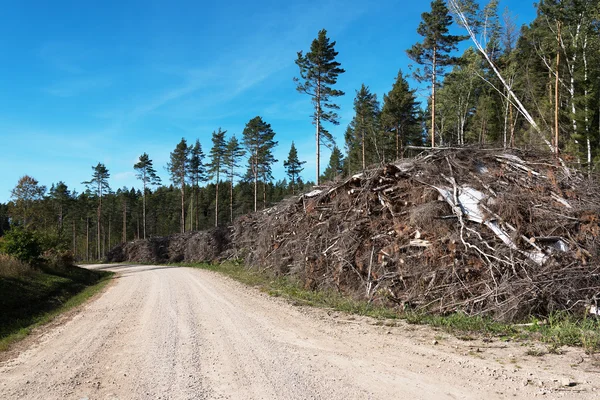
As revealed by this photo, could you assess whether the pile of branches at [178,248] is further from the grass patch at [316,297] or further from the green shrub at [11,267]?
the grass patch at [316,297]

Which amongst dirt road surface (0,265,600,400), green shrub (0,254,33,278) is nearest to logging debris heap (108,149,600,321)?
dirt road surface (0,265,600,400)

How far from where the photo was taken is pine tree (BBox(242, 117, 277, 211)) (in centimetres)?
3944

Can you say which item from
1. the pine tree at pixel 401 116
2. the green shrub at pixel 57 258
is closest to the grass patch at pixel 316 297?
the green shrub at pixel 57 258

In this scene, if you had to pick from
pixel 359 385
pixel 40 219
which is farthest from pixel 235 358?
pixel 40 219

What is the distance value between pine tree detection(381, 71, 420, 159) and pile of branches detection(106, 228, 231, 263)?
1763 centimetres

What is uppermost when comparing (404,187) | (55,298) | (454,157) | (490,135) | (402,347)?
(490,135)

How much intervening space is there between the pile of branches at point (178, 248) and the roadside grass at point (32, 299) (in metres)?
11.5

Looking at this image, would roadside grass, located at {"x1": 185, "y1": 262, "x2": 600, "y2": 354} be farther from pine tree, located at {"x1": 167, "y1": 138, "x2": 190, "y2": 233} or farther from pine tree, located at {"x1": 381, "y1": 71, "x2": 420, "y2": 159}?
Result: pine tree, located at {"x1": 167, "y1": 138, "x2": 190, "y2": 233}

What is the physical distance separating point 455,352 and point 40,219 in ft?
173

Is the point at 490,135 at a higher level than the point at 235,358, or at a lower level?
higher

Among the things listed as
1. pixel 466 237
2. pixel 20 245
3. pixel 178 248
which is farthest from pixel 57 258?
pixel 466 237

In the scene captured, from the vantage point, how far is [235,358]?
4.75m

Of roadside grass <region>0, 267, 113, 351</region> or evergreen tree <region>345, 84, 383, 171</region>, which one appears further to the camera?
evergreen tree <region>345, 84, 383, 171</region>

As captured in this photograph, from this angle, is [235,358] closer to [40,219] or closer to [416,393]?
[416,393]
